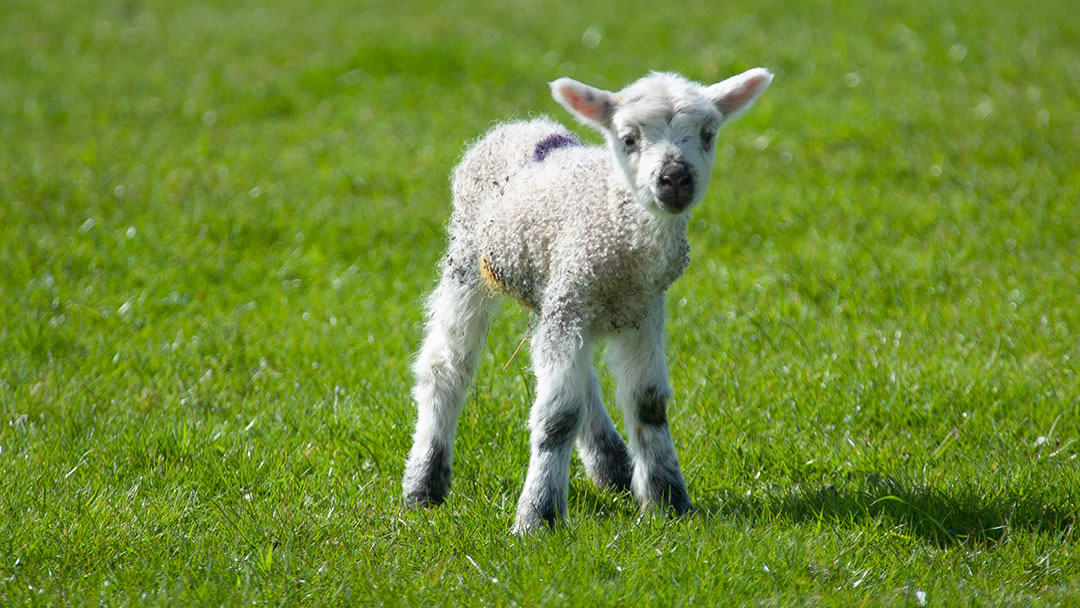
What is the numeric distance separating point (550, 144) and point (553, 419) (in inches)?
48.5

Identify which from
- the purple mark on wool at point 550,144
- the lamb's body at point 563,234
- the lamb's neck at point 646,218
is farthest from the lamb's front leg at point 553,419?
the purple mark on wool at point 550,144

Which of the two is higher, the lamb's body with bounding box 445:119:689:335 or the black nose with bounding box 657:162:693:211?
the black nose with bounding box 657:162:693:211

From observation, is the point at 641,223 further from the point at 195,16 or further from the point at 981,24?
the point at 195,16

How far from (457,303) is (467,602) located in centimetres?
149

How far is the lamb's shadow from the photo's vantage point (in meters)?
4.48

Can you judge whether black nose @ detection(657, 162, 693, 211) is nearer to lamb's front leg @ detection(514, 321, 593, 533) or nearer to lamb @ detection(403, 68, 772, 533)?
lamb @ detection(403, 68, 772, 533)

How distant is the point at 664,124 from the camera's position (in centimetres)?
418

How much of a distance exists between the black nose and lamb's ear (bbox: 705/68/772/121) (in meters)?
0.42

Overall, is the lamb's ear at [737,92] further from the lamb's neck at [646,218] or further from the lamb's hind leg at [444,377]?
the lamb's hind leg at [444,377]

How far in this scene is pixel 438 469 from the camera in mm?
4934

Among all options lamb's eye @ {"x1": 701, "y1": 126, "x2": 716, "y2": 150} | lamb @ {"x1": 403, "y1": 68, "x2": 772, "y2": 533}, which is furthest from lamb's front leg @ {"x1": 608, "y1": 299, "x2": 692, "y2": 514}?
lamb's eye @ {"x1": 701, "y1": 126, "x2": 716, "y2": 150}

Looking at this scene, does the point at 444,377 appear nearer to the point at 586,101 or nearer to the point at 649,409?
the point at 649,409

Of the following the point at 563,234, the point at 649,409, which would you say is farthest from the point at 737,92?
the point at 649,409

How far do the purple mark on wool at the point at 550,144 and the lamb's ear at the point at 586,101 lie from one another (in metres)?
0.46
